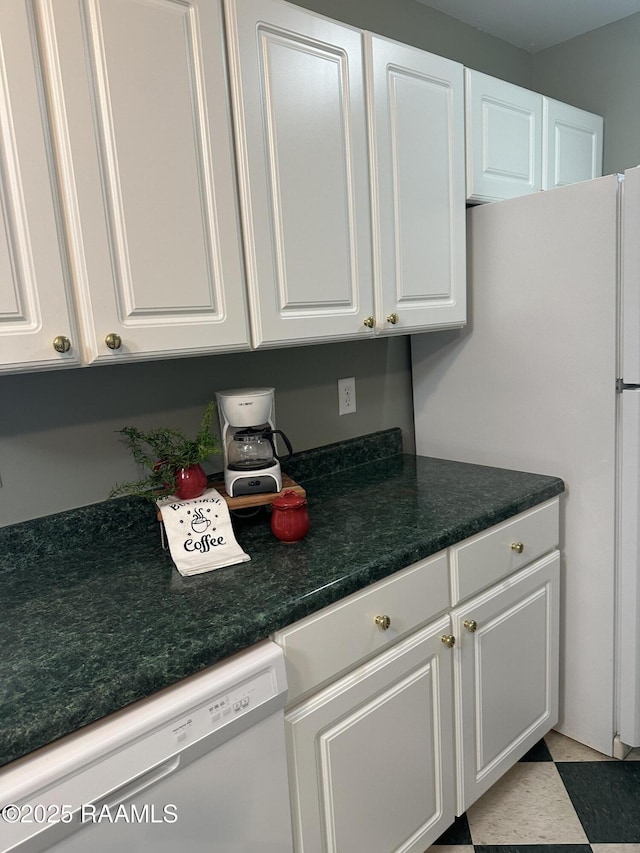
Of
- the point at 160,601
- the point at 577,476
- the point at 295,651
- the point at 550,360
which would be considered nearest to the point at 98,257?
the point at 160,601

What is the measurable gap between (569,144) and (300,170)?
1364mm

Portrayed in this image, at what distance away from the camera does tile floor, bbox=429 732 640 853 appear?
1606mm

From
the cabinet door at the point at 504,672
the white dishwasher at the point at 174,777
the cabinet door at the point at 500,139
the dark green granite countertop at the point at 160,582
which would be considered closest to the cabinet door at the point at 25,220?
the dark green granite countertop at the point at 160,582

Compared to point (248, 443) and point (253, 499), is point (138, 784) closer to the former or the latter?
point (253, 499)

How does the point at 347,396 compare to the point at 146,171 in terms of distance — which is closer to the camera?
the point at 146,171

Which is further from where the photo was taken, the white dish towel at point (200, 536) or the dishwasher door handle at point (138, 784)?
the white dish towel at point (200, 536)

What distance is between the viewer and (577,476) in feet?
5.91

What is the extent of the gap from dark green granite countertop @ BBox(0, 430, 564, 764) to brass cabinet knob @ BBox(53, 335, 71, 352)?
500mm

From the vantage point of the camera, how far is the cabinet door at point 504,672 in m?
1.55

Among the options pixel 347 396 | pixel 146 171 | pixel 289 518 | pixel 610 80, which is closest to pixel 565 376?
pixel 347 396

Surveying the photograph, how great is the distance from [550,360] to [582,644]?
0.89 m

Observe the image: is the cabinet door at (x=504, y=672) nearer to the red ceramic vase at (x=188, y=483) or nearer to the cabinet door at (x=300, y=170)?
the red ceramic vase at (x=188, y=483)

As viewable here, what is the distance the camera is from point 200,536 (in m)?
1.33

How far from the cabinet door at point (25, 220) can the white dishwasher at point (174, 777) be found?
25.2 inches
